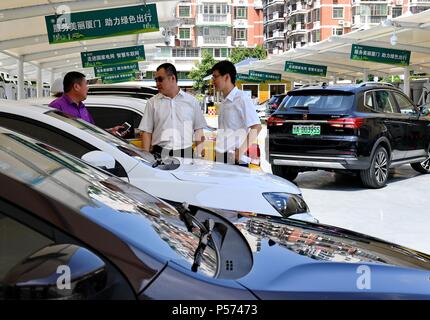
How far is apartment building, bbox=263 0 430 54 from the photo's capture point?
71625 mm

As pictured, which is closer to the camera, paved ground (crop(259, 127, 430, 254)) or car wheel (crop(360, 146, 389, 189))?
paved ground (crop(259, 127, 430, 254))

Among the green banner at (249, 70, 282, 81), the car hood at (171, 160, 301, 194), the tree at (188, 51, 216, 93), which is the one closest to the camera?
the car hood at (171, 160, 301, 194)

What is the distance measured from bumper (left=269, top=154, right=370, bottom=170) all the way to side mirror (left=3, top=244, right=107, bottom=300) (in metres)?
7.18

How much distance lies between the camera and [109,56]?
1750 cm

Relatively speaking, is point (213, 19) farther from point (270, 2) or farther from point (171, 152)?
point (171, 152)

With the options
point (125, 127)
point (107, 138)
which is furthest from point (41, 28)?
point (107, 138)

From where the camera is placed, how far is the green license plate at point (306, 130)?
8516 millimetres

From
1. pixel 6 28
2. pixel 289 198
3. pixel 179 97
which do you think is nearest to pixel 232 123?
pixel 179 97

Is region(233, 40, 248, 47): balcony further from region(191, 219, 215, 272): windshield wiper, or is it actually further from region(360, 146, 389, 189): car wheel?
region(191, 219, 215, 272): windshield wiper

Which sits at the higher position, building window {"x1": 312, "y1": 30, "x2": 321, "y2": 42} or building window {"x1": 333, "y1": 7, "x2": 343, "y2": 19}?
building window {"x1": 333, "y1": 7, "x2": 343, "y2": 19}

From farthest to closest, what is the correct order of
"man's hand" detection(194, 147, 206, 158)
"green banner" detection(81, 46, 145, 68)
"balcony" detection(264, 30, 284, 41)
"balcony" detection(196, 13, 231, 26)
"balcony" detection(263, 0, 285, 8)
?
1. "balcony" detection(264, 30, 284, 41)
2. "balcony" detection(263, 0, 285, 8)
3. "balcony" detection(196, 13, 231, 26)
4. "green banner" detection(81, 46, 145, 68)
5. "man's hand" detection(194, 147, 206, 158)

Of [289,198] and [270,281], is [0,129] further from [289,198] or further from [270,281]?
[289,198]

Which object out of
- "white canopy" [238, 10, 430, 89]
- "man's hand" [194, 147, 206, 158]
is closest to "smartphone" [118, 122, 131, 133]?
"man's hand" [194, 147, 206, 158]

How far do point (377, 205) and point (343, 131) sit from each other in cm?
129
